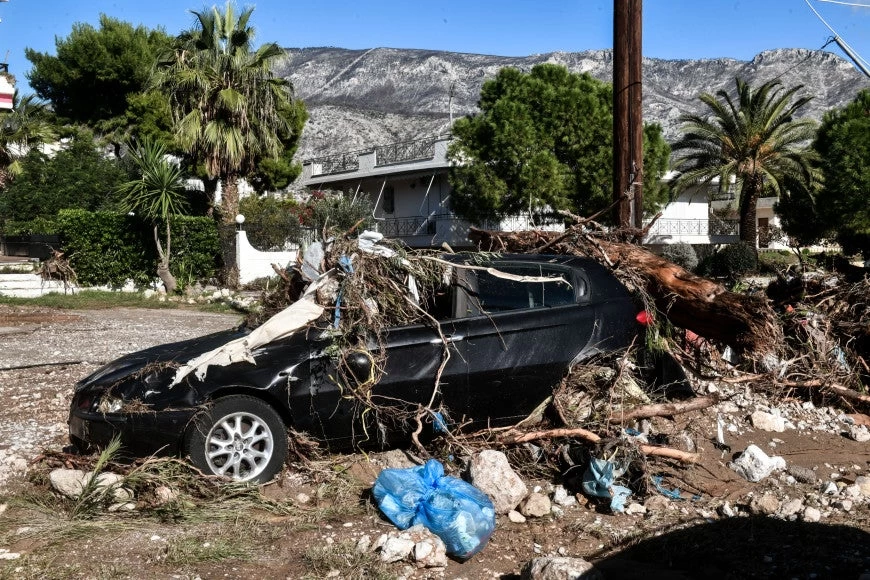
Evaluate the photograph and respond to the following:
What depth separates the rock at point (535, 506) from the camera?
17.9 ft

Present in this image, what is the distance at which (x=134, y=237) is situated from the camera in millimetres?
22562

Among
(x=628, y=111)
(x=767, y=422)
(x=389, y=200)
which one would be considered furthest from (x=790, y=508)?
(x=389, y=200)

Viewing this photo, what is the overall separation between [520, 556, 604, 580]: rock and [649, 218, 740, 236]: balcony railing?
116 feet

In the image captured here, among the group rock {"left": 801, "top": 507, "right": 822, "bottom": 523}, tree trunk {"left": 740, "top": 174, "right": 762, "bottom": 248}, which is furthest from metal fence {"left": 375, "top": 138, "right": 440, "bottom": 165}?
rock {"left": 801, "top": 507, "right": 822, "bottom": 523}

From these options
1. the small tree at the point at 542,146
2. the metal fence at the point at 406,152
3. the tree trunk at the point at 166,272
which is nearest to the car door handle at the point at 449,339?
the tree trunk at the point at 166,272

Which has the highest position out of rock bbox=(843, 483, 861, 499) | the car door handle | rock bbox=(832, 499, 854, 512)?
the car door handle

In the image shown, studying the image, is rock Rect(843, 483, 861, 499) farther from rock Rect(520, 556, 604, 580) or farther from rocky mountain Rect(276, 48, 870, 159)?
rocky mountain Rect(276, 48, 870, 159)

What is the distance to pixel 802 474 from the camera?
20.6ft

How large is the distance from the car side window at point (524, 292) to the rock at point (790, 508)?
2048mm

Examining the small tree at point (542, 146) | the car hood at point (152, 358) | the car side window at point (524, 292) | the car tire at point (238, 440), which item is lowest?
the car tire at point (238, 440)

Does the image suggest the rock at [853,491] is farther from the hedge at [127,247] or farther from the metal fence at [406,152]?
the metal fence at [406,152]

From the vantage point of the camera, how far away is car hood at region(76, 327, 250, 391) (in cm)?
580

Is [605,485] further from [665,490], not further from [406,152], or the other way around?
[406,152]

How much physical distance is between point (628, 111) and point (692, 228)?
1265 inches
